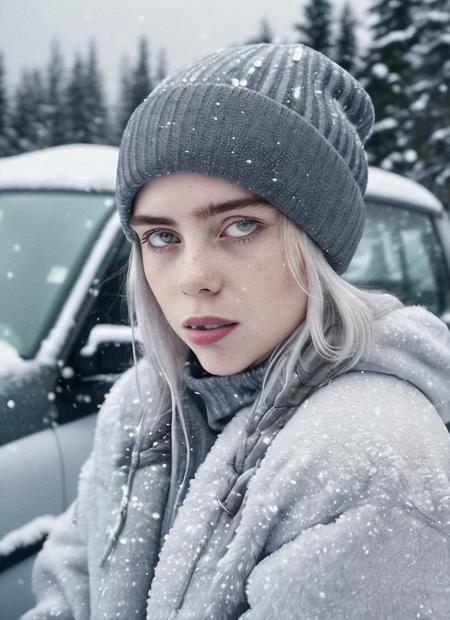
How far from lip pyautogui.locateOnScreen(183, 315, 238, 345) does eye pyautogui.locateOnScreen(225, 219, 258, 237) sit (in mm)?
163

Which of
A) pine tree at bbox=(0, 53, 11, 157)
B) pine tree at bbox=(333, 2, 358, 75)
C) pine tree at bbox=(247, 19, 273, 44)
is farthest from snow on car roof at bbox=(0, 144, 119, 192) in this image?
pine tree at bbox=(0, 53, 11, 157)

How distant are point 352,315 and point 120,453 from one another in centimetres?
65

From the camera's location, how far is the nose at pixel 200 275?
1.14 m

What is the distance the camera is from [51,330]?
86.9 inches

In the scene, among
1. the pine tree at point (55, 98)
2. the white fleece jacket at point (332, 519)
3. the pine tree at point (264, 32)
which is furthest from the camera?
the pine tree at point (55, 98)

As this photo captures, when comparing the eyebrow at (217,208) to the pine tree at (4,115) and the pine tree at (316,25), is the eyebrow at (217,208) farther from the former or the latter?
the pine tree at (4,115)

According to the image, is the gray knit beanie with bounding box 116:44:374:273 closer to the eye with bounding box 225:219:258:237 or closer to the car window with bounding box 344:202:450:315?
the eye with bounding box 225:219:258:237

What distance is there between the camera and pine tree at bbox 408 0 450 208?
17.2m

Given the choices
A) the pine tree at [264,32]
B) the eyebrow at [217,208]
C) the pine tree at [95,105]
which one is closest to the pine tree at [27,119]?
the pine tree at [95,105]

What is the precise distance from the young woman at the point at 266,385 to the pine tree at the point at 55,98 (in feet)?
132

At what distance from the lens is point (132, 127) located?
1.30 metres

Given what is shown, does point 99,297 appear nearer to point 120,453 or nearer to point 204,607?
point 120,453

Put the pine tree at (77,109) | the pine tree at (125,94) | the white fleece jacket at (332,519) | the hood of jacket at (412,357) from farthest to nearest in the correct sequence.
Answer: the pine tree at (125,94)
the pine tree at (77,109)
the hood of jacket at (412,357)
the white fleece jacket at (332,519)

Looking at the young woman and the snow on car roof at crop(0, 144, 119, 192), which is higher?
the young woman
